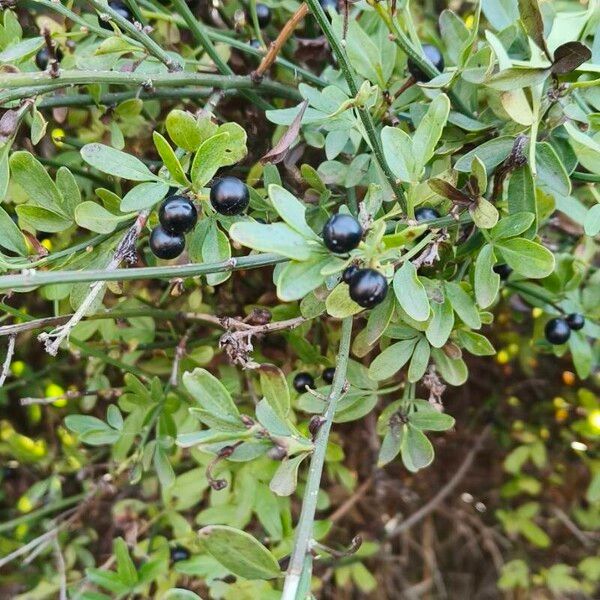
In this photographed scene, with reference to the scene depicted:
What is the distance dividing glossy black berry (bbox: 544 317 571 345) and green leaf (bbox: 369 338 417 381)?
1.02ft

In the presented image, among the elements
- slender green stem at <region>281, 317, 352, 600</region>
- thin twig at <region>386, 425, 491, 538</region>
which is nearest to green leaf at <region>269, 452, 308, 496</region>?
slender green stem at <region>281, 317, 352, 600</region>

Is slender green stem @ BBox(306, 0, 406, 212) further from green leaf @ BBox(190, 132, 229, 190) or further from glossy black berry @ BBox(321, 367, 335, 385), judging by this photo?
glossy black berry @ BBox(321, 367, 335, 385)

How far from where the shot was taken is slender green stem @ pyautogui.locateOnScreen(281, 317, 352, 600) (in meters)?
0.62

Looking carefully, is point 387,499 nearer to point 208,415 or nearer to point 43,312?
point 43,312

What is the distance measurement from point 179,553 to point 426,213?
853 mm

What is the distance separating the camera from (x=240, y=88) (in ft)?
3.17

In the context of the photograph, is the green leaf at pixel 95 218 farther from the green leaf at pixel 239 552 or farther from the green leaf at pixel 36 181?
the green leaf at pixel 239 552

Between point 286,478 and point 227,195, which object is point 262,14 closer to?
point 227,195

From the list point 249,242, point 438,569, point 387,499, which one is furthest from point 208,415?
point 438,569

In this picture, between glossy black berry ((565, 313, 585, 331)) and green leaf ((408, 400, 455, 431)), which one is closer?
green leaf ((408, 400, 455, 431))

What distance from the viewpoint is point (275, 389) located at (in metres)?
0.70

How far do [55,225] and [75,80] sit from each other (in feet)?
0.62

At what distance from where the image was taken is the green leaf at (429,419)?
2.94 ft

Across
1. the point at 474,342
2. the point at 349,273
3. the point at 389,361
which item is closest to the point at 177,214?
the point at 349,273
